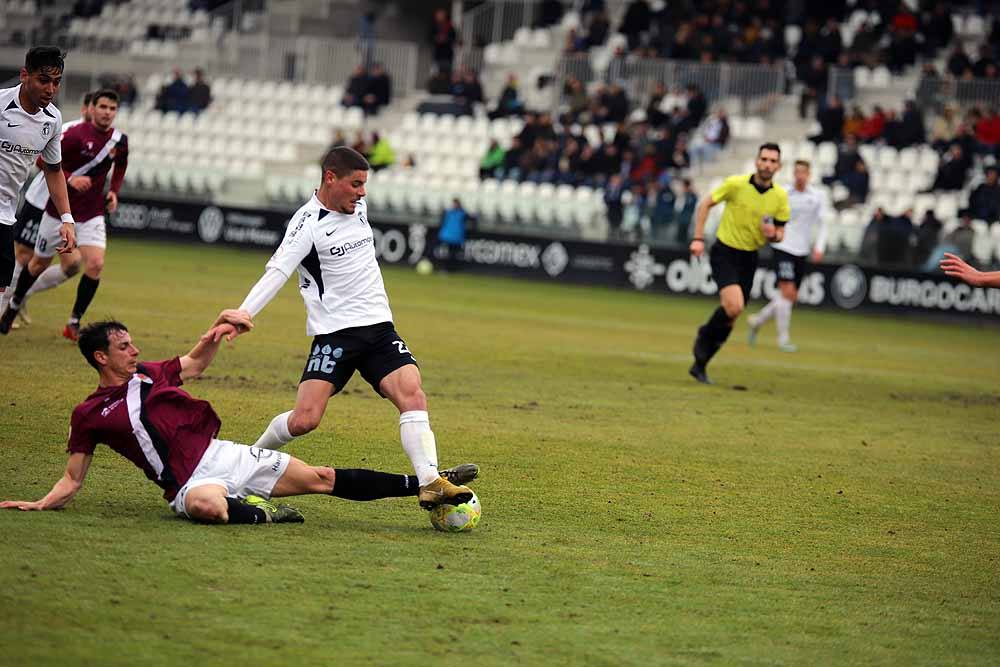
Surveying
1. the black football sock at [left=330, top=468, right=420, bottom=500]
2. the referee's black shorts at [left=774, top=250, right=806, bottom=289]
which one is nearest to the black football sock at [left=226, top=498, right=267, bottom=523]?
the black football sock at [left=330, top=468, right=420, bottom=500]

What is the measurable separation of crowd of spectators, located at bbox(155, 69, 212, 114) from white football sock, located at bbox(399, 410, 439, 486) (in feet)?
109

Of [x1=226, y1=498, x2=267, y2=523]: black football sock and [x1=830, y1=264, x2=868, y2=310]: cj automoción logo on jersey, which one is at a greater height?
[x1=226, y1=498, x2=267, y2=523]: black football sock

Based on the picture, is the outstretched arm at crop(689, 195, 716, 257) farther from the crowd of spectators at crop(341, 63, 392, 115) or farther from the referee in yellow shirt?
the crowd of spectators at crop(341, 63, 392, 115)

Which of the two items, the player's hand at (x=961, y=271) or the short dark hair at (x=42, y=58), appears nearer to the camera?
the player's hand at (x=961, y=271)

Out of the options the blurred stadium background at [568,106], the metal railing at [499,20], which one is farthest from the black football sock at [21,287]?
the metal railing at [499,20]

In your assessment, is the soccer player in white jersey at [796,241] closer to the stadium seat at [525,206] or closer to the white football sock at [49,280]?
the white football sock at [49,280]

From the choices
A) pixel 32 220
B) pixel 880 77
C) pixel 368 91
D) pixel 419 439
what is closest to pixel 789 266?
pixel 32 220

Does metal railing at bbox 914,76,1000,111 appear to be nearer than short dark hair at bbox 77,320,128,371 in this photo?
No

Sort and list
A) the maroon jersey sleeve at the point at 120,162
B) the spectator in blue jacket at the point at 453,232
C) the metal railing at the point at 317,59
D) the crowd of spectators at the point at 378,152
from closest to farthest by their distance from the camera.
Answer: the maroon jersey sleeve at the point at 120,162 → the spectator in blue jacket at the point at 453,232 → the crowd of spectators at the point at 378,152 → the metal railing at the point at 317,59

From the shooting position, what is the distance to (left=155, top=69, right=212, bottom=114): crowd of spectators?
128ft

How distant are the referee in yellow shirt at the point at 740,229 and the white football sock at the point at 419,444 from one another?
7631 millimetres

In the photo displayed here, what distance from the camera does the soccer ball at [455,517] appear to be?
7.14m

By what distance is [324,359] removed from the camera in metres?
7.42

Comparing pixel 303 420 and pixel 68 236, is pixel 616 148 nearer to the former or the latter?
pixel 68 236
